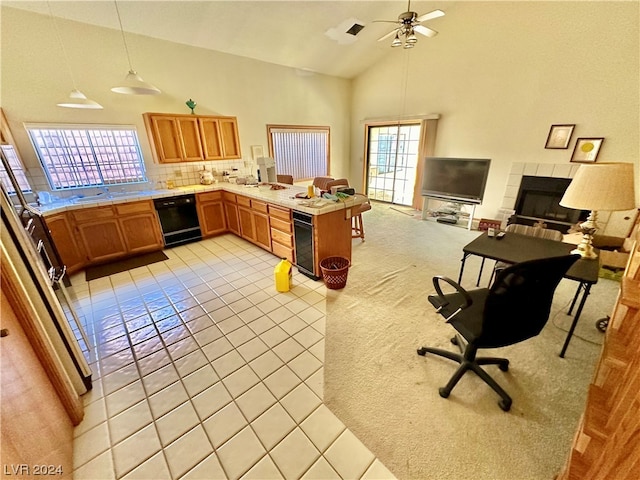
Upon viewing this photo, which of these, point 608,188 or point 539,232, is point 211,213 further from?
point 608,188

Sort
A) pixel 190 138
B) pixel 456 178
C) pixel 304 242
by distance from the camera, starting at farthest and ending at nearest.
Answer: pixel 456 178
pixel 190 138
pixel 304 242

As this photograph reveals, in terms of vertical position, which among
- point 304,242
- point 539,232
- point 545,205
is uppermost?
point 539,232

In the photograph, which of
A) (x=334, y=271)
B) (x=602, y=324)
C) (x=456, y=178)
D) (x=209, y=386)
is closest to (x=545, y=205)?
(x=456, y=178)

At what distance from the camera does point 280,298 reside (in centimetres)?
274

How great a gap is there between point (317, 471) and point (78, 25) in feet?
17.2

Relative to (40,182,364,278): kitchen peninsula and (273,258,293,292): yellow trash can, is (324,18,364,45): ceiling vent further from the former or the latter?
(273,258,293,292): yellow trash can

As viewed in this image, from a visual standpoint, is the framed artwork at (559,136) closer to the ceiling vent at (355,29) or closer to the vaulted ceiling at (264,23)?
the vaulted ceiling at (264,23)

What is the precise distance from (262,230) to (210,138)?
2011 millimetres

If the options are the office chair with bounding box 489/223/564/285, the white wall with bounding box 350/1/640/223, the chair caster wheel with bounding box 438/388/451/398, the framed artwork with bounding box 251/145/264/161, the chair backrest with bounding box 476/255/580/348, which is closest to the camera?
the chair backrest with bounding box 476/255/580/348

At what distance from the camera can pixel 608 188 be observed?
1746mm

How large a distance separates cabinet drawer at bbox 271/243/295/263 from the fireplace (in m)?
3.90

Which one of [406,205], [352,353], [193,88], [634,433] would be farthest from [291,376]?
[406,205]

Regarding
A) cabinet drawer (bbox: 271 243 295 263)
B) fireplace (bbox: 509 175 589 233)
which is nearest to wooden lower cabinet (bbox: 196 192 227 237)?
cabinet drawer (bbox: 271 243 295 263)

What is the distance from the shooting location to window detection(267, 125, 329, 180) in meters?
5.48
